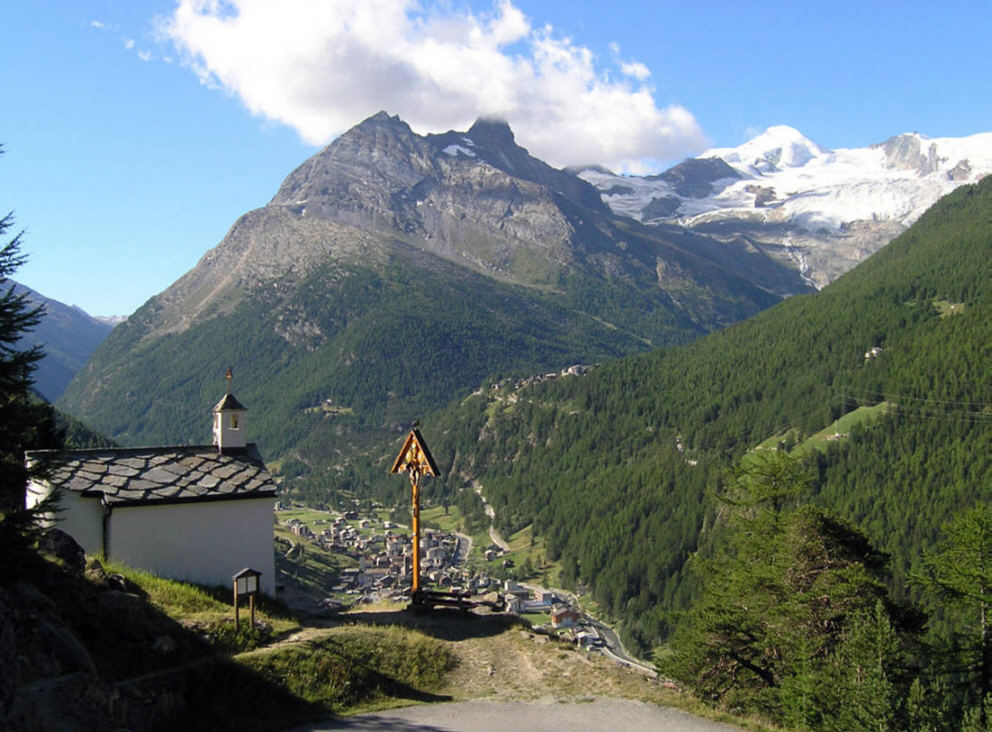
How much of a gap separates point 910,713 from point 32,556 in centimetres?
2710

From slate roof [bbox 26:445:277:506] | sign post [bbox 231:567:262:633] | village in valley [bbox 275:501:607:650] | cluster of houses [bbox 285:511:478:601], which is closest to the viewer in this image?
sign post [bbox 231:567:262:633]

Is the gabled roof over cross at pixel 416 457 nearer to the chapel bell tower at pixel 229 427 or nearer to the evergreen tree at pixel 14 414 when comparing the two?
the chapel bell tower at pixel 229 427

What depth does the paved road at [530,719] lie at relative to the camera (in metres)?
22.6

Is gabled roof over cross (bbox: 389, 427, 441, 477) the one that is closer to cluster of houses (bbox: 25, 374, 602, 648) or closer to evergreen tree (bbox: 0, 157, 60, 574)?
cluster of houses (bbox: 25, 374, 602, 648)

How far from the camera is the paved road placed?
74.2 ft

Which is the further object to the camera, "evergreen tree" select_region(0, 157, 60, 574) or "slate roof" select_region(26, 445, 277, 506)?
"slate roof" select_region(26, 445, 277, 506)

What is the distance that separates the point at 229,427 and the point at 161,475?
3966 mm

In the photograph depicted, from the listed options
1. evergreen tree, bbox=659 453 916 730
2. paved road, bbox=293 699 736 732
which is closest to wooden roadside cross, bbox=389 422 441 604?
paved road, bbox=293 699 736 732

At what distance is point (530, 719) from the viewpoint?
78.1 ft

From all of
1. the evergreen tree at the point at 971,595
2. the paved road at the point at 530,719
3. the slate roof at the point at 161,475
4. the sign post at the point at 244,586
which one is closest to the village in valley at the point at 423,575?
the evergreen tree at the point at 971,595

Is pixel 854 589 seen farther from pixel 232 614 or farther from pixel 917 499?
pixel 917 499

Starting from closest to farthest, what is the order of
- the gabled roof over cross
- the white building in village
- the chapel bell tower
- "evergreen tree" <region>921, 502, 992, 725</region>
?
the white building in village, "evergreen tree" <region>921, 502, 992, 725</region>, the chapel bell tower, the gabled roof over cross

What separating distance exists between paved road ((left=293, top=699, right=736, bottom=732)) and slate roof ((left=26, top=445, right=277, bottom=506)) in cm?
1158

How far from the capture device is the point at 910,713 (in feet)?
86.3
